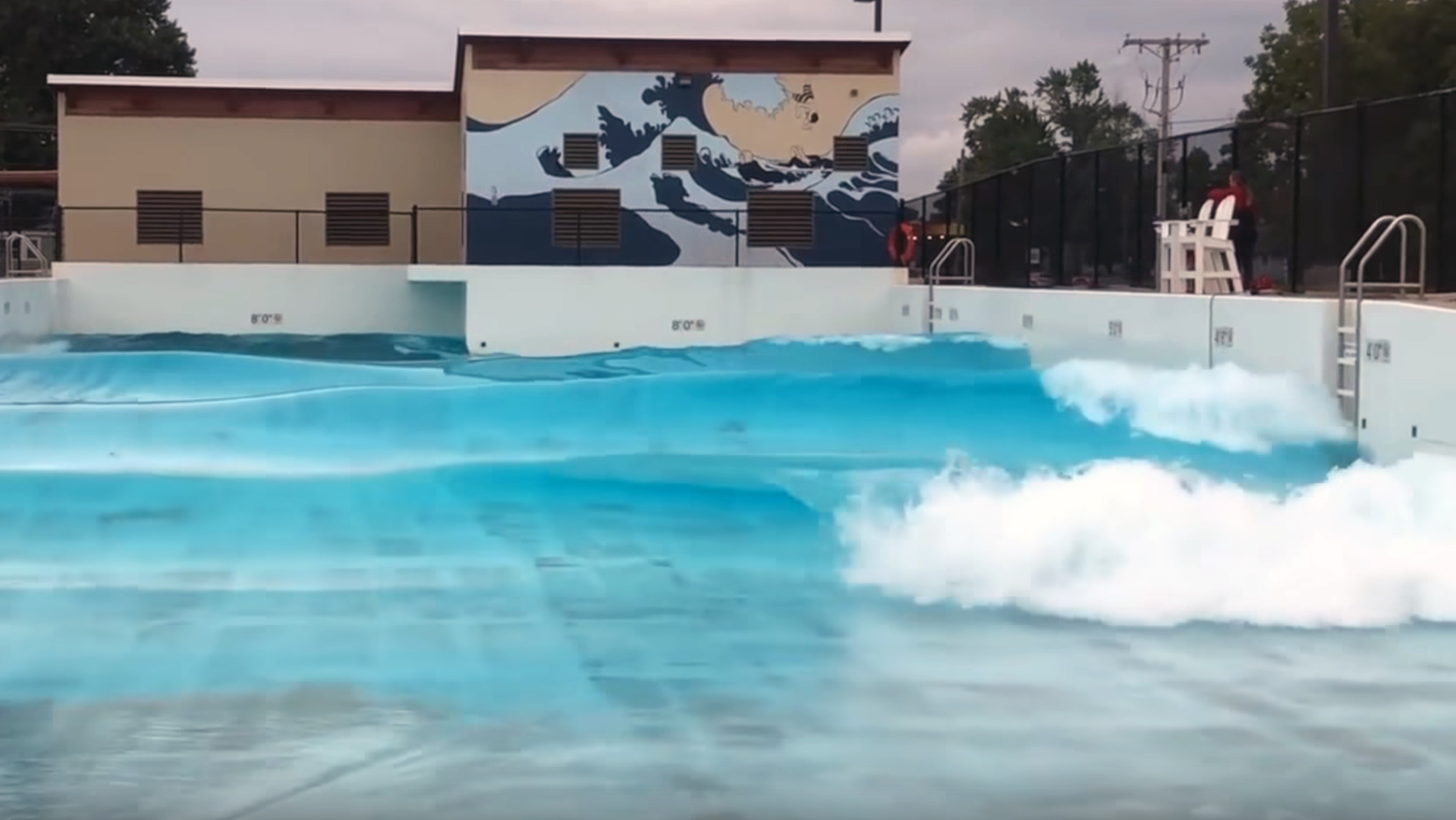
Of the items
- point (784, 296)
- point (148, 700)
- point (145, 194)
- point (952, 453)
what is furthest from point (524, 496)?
point (145, 194)

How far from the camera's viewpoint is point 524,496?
1217 cm

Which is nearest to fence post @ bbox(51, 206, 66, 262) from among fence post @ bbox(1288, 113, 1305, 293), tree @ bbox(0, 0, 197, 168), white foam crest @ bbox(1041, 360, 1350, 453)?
white foam crest @ bbox(1041, 360, 1350, 453)

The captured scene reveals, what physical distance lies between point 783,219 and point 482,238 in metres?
5.11

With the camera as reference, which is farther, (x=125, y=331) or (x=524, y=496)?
(x=125, y=331)

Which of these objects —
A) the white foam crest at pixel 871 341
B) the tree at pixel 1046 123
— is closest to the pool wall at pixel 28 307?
the white foam crest at pixel 871 341

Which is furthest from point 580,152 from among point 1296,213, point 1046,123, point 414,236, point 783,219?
point 1046,123

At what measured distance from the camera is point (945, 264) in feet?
105

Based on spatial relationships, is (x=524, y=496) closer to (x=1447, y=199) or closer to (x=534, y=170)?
(x=1447, y=199)

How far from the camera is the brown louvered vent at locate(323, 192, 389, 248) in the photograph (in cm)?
3269

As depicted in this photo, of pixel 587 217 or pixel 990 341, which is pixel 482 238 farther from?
pixel 990 341

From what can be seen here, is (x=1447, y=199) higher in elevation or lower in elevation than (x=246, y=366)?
higher

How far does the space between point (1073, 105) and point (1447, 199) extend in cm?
9374

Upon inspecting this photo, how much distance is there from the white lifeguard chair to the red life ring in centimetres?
1144

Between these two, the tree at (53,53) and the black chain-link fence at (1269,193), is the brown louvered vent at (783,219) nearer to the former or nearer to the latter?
the black chain-link fence at (1269,193)
